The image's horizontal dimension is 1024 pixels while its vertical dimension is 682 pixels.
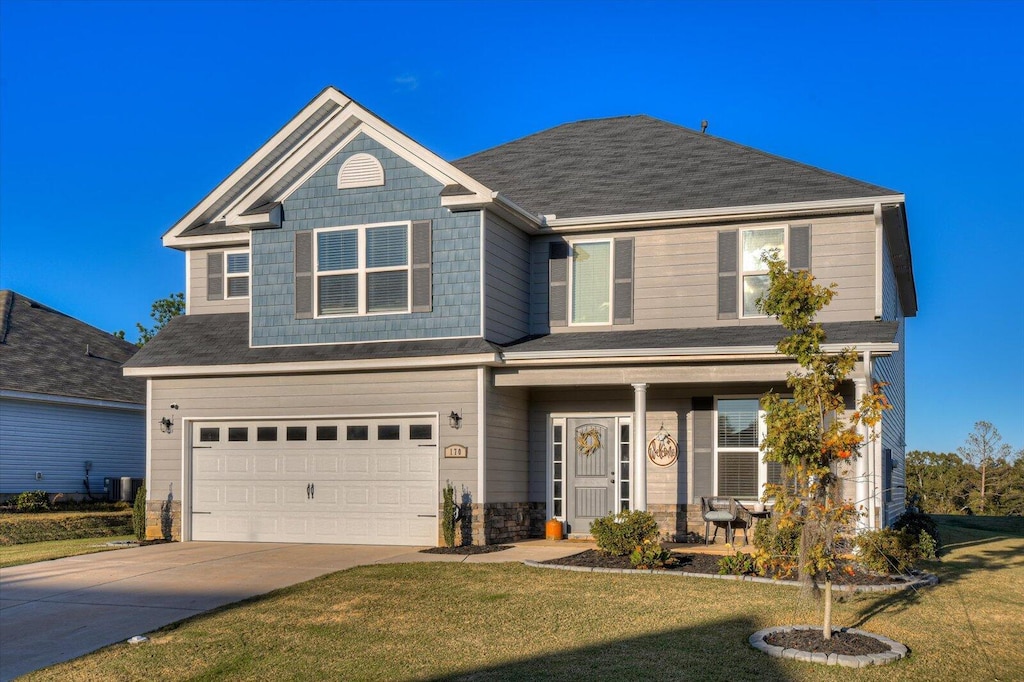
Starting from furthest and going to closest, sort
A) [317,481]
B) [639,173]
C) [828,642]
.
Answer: [639,173] → [317,481] → [828,642]

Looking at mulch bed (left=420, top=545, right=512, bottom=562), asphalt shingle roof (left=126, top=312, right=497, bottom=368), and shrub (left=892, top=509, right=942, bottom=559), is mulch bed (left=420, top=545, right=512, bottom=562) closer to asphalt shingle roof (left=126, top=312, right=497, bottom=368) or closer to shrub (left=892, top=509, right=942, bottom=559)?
asphalt shingle roof (left=126, top=312, right=497, bottom=368)

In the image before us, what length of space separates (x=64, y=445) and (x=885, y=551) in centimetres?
2134

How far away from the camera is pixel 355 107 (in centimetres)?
1756

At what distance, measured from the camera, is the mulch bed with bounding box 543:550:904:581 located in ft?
41.7

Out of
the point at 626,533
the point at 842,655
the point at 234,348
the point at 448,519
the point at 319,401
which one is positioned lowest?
the point at 842,655

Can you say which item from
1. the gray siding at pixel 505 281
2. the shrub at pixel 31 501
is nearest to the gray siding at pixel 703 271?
the gray siding at pixel 505 281

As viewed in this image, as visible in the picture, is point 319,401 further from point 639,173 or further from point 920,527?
point 920,527

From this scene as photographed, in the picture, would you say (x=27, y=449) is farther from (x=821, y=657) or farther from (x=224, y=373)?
(x=821, y=657)

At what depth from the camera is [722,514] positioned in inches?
653

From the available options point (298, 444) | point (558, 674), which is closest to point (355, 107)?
point (298, 444)

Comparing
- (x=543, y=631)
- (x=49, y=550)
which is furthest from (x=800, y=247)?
(x=49, y=550)

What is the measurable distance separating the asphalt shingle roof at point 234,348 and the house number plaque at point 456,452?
1.52 meters

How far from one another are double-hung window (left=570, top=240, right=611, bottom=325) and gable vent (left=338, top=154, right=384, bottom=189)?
3624 mm

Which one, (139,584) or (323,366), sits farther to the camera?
(323,366)
